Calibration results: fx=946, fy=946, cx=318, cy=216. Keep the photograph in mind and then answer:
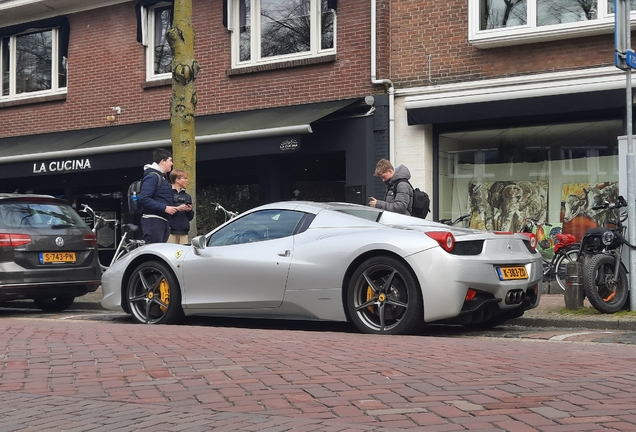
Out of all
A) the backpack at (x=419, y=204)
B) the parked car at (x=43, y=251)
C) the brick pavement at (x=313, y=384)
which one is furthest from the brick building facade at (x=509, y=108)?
the brick pavement at (x=313, y=384)

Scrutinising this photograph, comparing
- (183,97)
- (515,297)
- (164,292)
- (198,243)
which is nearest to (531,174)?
(183,97)

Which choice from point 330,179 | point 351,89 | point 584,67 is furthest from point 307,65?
point 584,67

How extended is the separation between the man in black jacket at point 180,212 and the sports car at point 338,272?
6.48 feet

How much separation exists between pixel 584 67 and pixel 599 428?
10.1 m

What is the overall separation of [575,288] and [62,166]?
10.9 metres

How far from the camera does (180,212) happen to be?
12188 mm

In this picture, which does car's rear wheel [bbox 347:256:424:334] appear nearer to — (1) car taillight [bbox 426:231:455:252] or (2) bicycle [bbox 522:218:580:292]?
(1) car taillight [bbox 426:231:455:252]

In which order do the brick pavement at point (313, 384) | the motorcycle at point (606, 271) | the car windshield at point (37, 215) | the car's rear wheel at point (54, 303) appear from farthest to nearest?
the car's rear wheel at point (54, 303) → the car windshield at point (37, 215) → the motorcycle at point (606, 271) → the brick pavement at point (313, 384)

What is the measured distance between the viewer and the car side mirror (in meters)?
9.54

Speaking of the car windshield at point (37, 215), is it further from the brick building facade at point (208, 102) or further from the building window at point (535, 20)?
the building window at point (535, 20)

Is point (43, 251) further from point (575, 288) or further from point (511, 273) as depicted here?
point (575, 288)

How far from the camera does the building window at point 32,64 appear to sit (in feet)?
66.1

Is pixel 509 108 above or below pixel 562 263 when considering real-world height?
above

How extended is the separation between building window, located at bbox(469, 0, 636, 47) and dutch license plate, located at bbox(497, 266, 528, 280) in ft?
19.6
